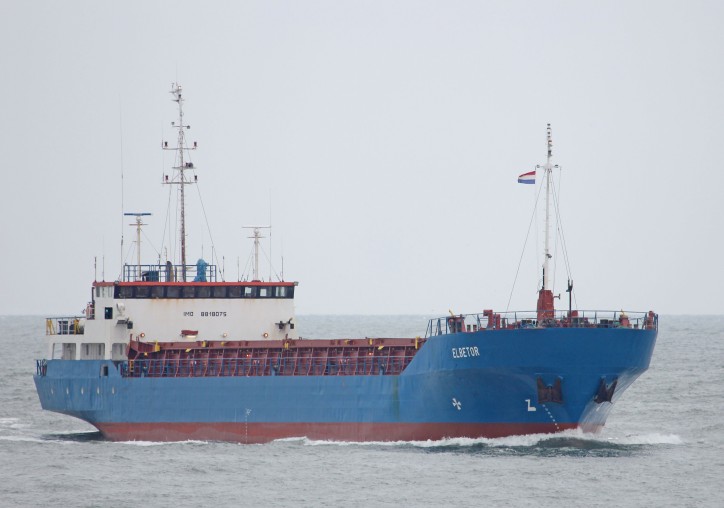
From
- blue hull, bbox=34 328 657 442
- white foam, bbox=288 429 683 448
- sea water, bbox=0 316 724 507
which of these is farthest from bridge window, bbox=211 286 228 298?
white foam, bbox=288 429 683 448

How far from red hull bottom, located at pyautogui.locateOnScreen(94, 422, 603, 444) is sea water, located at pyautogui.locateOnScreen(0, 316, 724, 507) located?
32 centimetres

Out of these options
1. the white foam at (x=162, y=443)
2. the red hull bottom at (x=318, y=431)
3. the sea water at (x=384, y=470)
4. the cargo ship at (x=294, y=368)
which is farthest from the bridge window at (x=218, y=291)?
the sea water at (x=384, y=470)

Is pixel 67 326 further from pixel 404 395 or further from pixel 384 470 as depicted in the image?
pixel 384 470

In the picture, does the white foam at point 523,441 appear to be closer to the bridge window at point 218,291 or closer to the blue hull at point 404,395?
the blue hull at point 404,395

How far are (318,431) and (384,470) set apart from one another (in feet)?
22.5

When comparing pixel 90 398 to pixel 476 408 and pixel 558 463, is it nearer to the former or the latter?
pixel 476 408

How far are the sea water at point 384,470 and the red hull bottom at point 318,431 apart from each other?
319mm

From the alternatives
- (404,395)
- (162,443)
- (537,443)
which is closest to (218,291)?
(162,443)

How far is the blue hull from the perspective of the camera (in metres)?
42.5

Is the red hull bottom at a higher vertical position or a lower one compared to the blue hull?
lower

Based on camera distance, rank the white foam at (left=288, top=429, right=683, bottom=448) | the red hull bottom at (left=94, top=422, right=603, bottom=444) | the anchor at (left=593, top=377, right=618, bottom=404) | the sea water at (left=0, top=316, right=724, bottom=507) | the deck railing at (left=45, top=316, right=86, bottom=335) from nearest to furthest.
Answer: the sea water at (left=0, top=316, right=724, bottom=507), the anchor at (left=593, top=377, right=618, bottom=404), the white foam at (left=288, top=429, right=683, bottom=448), the red hull bottom at (left=94, top=422, right=603, bottom=444), the deck railing at (left=45, top=316, right=86, bottom=335)

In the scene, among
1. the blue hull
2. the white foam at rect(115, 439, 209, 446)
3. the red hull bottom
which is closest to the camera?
the blue hull

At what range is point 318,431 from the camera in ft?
155

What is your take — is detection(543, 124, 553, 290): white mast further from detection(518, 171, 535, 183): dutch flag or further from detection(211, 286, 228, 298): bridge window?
detection(211, 286, 228, 298): bridge window
